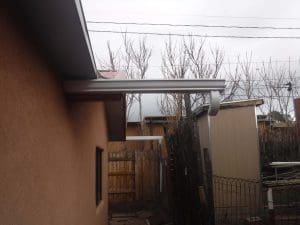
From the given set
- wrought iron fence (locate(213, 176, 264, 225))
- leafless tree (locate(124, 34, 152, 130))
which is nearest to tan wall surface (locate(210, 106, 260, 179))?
wrought iron fence (locate(213, 176, 264, 225))

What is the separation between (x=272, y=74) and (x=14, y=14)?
72.0 feet

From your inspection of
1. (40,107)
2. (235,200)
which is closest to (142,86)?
(40,107)

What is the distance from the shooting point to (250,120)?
1025cm

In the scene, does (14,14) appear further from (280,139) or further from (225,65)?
(225,65)

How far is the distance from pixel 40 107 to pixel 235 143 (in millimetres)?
7475

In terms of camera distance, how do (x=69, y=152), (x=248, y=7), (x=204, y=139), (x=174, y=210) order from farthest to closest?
(x=248, y=7) → (x=204, y=139) → (x=174, y=210) → (x=69, y=152)

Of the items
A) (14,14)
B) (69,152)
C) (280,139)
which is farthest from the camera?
(280,139)

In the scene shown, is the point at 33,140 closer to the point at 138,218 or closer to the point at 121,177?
the point at 138,218

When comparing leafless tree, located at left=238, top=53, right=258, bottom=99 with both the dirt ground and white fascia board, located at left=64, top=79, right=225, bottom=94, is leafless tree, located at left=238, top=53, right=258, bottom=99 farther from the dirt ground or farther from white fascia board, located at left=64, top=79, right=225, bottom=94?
white fascia board, located at left=64, top=79, right=225, bottom=94

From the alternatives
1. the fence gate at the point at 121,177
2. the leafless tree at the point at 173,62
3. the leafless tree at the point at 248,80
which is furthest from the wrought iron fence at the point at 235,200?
the leafless tree at the point at 248,80

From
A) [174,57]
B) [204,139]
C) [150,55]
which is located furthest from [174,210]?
[150,55]

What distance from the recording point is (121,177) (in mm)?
14953

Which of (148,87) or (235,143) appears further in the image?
(235,143)

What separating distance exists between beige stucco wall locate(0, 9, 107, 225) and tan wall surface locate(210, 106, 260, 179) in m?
5.64
